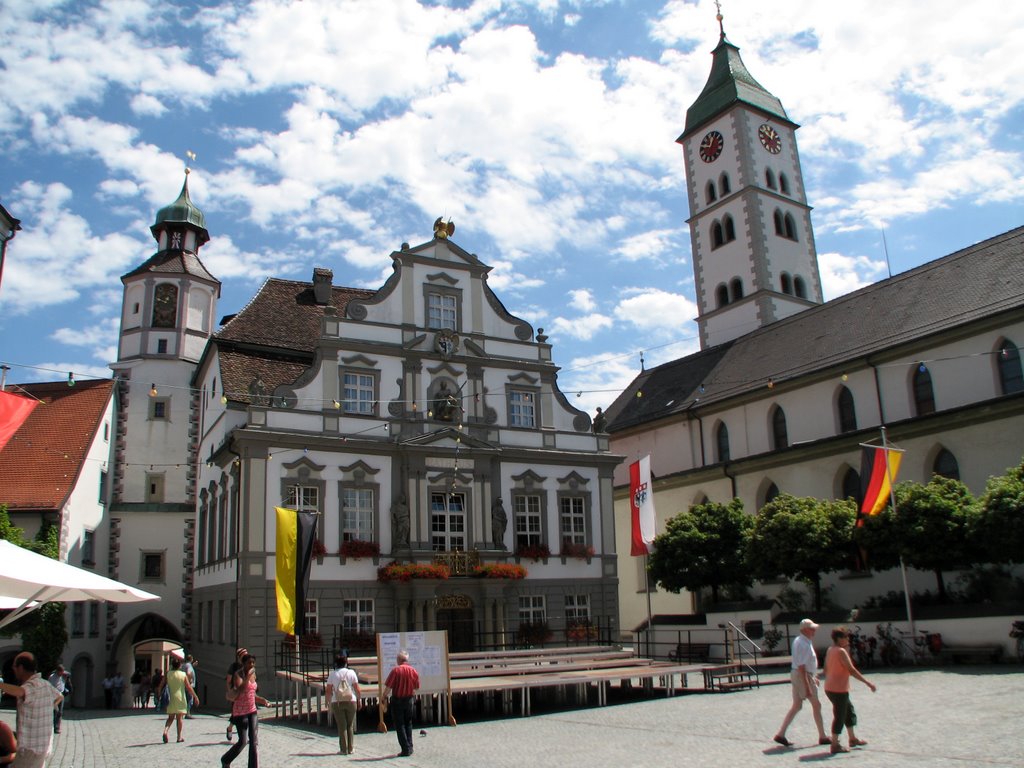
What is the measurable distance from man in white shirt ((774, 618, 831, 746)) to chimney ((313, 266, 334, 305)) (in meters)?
28.0

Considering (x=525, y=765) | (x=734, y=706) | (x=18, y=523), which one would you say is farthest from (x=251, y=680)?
(x=18, y=523)

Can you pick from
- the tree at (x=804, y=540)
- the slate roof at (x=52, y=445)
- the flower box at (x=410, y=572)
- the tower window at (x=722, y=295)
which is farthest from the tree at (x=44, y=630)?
the tower window at (x=722, y=295)

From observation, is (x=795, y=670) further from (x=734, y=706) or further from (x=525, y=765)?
(x=734, y=706)

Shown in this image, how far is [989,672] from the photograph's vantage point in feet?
66.7

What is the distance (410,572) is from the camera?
2805cm

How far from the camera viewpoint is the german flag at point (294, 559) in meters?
19.8

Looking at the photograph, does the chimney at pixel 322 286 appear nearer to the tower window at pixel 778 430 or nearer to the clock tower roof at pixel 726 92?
the tower window at pixel 778 430

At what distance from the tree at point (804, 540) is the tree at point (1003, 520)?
470cm

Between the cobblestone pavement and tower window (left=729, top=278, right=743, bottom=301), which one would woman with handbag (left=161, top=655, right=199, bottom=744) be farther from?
tower window (left=729, top=278, right=743, bottom=301)

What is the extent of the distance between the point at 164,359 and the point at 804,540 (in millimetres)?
28569

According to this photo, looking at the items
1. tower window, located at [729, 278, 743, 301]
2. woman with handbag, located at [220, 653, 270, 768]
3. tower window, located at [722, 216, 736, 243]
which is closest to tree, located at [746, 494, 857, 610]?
woman with handbag, located at [220, 653, 270, 768]

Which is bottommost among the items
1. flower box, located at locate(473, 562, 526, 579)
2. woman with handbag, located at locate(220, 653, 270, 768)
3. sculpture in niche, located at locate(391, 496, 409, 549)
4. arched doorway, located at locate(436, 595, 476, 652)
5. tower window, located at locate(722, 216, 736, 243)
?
woman with handbag, located at locate(220, 653, 270, 768)

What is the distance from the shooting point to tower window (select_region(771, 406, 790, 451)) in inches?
1483

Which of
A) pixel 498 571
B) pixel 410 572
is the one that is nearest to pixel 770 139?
pixel 498 571
